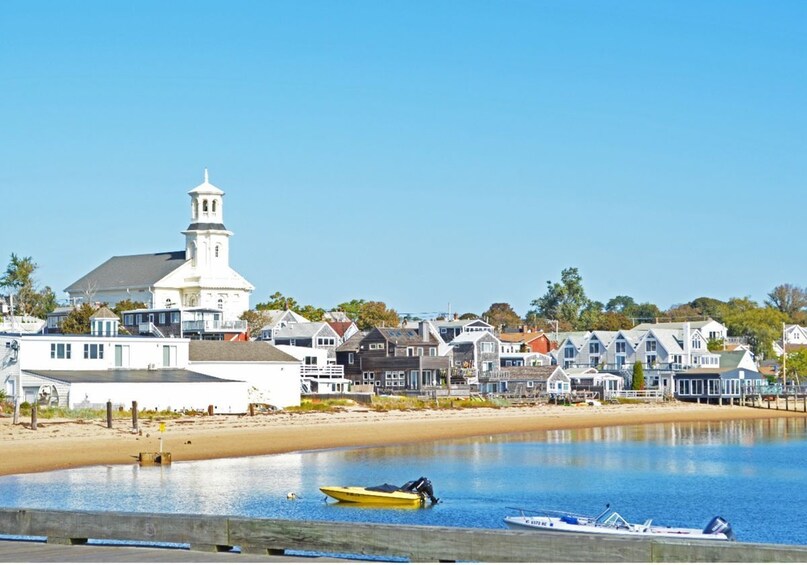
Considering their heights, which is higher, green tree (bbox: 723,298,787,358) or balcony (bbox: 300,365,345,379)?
green tree (bbox: 723,298,787,358)

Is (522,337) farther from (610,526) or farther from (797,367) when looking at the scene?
(610,526)

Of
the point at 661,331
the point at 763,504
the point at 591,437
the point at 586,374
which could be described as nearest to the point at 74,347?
the point at 591,437

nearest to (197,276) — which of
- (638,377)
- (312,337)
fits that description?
(312,337)

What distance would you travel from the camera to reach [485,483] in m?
46.1

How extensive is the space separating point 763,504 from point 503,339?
96414mm

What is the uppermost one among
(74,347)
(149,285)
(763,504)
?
(149,285)

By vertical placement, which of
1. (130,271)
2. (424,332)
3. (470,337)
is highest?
(130,271)

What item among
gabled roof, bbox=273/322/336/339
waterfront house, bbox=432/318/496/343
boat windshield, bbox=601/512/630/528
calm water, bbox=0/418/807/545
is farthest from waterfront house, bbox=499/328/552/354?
boat windshield, bbox=601/512/630/528

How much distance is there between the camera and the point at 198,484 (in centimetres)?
4275

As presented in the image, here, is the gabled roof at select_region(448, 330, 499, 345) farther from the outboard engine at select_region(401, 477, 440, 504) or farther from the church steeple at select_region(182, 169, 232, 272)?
the outboard engine at select_region(401, 477, 440, 504)

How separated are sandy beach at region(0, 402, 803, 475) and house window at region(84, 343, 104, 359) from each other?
9633mm

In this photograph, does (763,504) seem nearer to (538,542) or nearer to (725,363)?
(538,542)

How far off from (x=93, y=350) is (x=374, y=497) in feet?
129

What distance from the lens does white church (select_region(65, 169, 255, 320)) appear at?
132 meters
